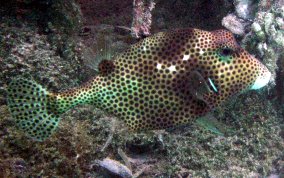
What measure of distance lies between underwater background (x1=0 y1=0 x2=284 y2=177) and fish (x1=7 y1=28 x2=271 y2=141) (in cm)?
114

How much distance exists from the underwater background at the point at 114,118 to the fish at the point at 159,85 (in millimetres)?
1136

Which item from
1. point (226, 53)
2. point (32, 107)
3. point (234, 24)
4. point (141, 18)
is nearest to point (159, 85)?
point (226, 53)

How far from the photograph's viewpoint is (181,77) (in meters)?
2.22

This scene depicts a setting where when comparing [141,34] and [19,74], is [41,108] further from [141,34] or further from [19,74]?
[141,34]

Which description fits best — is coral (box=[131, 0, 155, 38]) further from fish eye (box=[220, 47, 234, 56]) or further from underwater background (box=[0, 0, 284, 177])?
fish eye (box=[220, 47, 234, 56])

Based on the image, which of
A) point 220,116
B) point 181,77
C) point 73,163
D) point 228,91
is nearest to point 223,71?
point 228,91

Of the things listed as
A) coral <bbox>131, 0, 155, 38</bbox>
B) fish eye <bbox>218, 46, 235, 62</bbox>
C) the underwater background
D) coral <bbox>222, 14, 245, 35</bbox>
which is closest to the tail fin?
the underwater background

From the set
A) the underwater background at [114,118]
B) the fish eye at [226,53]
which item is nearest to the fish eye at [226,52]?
the fish eye at [226,53]

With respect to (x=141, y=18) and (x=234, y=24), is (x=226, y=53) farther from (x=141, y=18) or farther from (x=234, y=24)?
(x=234, y=24)

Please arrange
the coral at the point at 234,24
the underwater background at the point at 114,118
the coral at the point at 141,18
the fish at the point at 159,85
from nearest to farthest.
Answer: the fish at the point at 159,85, the underwater background at the point at 114,118, the coral at the point at 141,18, the coral at the point at 234,24

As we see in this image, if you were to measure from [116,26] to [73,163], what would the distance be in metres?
2.85

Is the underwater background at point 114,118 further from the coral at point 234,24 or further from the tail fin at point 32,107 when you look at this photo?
the tail fin at point 32,107

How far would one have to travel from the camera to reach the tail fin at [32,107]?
225 centimetres

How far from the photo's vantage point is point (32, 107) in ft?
7.48
